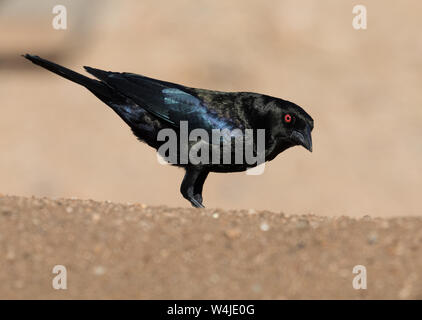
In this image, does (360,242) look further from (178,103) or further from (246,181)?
(246,181)

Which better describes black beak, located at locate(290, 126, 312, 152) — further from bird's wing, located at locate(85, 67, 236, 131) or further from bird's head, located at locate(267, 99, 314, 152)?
bird's wing, located at locate(85, 67, 236, 131)

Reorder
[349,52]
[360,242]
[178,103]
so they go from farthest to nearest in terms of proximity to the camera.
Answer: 1. [349,52]
2. [178,103]
3. [360,242]

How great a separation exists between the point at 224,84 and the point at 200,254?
24452 millimetres

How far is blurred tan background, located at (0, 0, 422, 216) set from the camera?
27609mm

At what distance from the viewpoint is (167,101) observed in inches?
343

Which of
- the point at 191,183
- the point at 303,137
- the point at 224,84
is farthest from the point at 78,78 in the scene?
the point at 224,84

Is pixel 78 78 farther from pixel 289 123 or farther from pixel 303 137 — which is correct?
pixel 303 137

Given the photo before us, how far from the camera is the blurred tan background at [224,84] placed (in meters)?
27.6

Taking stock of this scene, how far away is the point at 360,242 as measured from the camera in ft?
19.1

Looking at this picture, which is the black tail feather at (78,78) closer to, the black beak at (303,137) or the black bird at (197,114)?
the black bird at (197,114)

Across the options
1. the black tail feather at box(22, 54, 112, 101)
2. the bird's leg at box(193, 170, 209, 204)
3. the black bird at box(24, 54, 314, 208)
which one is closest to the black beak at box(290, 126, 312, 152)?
the black bird at box(24, 54, 314, 208)

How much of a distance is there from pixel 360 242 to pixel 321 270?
636mm

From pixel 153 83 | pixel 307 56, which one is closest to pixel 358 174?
pixel 307 56

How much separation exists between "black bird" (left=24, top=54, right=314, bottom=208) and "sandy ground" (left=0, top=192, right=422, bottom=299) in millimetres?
2030
